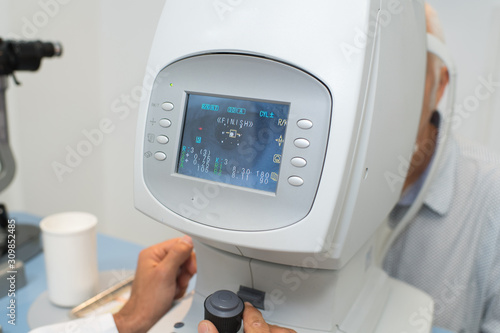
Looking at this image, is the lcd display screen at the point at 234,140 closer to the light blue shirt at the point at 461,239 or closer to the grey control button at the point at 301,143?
the grey control button at the point at 301,143

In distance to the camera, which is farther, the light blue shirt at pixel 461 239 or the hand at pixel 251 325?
the light blue shirt at pixel 461 239

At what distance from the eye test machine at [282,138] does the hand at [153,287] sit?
88mm

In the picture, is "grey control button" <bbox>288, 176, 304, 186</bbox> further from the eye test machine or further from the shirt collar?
the shirt collar

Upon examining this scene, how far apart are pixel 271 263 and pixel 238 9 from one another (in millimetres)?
306

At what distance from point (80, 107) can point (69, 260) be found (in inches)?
38.8

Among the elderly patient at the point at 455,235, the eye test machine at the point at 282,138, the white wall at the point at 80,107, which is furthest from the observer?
the white wall at the point at 80,107

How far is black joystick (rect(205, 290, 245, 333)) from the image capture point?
0.41 metres

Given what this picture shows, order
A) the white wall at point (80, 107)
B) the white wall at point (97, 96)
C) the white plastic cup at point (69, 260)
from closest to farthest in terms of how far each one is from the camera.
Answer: the white plastic cup at point (69, 260) < the white wall at point (97, 96) < the white wall at point (80, 107)

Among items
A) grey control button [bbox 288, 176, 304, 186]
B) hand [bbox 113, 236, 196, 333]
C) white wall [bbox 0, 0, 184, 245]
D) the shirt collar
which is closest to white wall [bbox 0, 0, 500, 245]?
white wall [bbox 0, 0, 184, 245]

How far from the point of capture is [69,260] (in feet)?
2.42

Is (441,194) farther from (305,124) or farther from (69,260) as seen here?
(69,260)

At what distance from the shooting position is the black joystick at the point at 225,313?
0.41 meters

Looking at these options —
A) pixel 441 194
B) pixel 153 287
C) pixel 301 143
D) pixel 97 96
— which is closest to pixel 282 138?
pixel 301 143

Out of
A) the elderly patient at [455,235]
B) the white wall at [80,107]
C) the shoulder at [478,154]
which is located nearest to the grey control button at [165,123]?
the elderly patient at [455,235]
